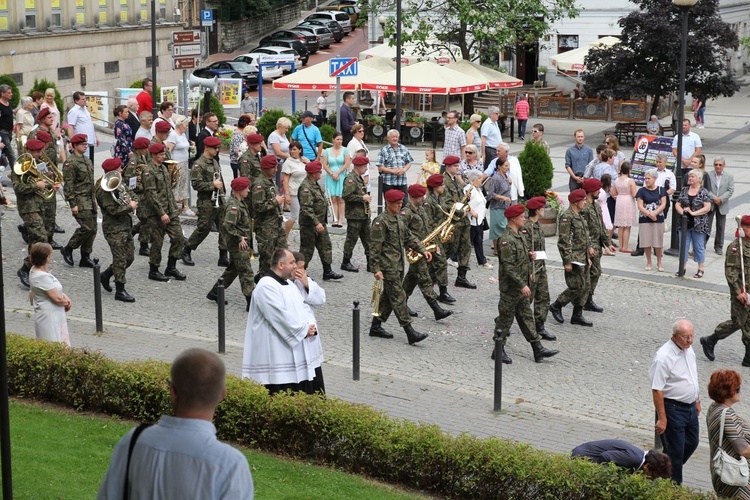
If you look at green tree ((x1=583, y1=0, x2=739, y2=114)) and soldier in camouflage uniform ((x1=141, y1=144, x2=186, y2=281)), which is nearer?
soldier in camouflage uniform ((x1=141, y1=144, x2=186, y2=281))

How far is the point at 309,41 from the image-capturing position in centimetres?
6134

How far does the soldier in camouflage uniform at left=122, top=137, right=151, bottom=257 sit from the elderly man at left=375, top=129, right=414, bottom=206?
4619 millimetres

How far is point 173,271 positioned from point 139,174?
1.49 m

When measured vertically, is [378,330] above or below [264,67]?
below

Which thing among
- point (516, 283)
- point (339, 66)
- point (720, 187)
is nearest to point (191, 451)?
point (516, 283)

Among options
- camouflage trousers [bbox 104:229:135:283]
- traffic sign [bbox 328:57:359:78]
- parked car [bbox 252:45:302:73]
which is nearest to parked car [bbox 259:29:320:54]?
parked car [bbox 252:45:302:73]

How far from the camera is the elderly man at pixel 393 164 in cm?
1964

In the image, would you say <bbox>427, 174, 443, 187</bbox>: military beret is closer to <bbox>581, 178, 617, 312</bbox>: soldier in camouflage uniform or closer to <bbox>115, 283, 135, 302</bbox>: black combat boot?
<bbox>581, 178, 617, 312</bbox>: soldier in camouflage uniform

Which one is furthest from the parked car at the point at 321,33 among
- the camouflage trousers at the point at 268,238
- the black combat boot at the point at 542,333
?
the black combat boot at the point at 542,333

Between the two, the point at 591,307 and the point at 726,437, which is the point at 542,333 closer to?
the point at 591,307

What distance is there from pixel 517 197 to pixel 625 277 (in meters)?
2.29

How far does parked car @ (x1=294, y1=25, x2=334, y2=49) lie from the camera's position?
6247 cm

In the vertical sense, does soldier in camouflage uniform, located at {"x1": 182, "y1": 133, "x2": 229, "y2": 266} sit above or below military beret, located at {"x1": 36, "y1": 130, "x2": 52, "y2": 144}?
below

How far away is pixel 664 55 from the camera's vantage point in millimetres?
35312
